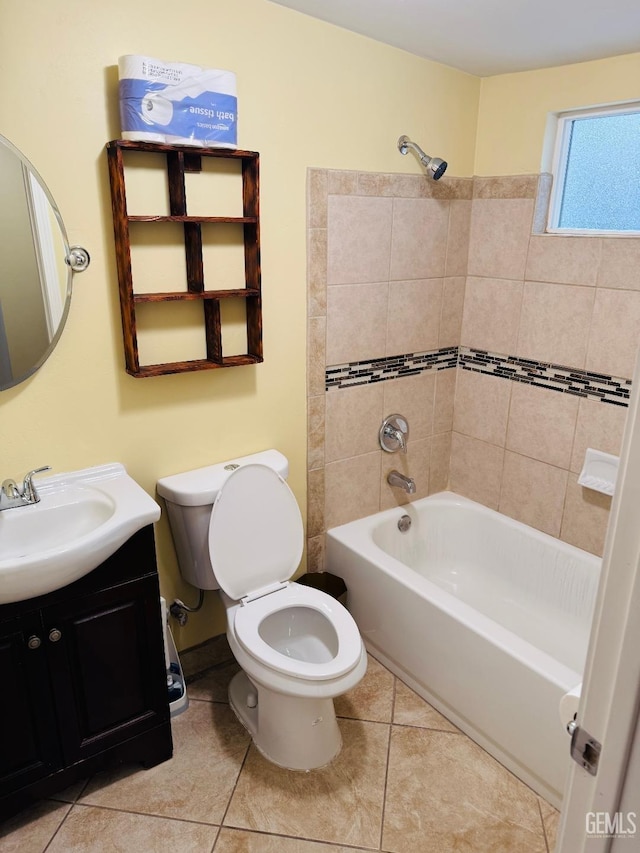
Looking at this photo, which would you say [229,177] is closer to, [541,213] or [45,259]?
[45,259]

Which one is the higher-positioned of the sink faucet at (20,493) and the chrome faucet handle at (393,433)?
the sink faucet at (20,493)

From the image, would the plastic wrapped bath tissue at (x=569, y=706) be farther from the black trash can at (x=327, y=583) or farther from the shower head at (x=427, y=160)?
the shower head at (x=427, y=160)

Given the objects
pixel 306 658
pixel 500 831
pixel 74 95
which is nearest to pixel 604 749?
pixel 500 831

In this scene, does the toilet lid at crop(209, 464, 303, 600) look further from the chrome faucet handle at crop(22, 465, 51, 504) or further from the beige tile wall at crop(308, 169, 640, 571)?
the chrome faucet handle at crop(22, 465, 51, 504)

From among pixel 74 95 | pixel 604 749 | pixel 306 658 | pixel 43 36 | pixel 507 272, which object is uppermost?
pixel 43 36

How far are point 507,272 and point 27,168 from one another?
183 centimetres

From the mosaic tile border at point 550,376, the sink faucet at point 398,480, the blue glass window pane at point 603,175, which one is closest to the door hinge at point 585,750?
the mosaic tile border at point 550,376

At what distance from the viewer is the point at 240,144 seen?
2.01 m

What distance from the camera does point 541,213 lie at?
246cm

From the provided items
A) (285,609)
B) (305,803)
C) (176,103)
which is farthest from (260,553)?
(176,103)

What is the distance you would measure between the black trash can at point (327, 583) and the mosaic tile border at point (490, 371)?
2.55ft

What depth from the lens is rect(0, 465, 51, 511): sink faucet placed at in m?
1.75

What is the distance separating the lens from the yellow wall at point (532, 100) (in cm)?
216

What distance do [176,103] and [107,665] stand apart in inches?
63.7
